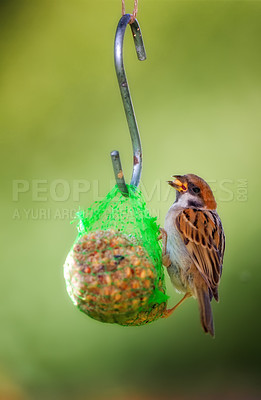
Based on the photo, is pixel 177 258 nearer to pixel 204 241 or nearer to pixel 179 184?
pixel 204 241

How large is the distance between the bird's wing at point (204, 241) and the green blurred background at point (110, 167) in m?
1.58

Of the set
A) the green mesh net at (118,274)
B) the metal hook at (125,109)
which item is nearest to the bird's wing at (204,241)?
the green mesh net at (118,274)

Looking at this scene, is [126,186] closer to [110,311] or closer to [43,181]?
[110,311]

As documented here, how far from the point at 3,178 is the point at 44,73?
1.23m

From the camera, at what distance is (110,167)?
562cm

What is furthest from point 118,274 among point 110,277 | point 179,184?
Answer: point 179,184

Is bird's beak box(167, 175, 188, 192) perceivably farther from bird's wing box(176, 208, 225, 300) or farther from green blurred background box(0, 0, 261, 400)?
green blurred background box(0, 0, 261, 400)

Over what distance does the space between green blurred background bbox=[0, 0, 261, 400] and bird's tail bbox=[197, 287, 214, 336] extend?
1.77 meters

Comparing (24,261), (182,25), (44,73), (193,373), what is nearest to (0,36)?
(44,73)

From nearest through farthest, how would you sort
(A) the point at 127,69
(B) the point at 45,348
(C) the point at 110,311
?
1. (C) the point at 110,311
2. (B) the point at 45,348
3. (A) the point at 127,69

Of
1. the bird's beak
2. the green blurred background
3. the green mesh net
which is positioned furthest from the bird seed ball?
the green blurred background

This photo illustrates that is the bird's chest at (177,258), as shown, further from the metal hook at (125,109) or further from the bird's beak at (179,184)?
the metal hook at (125,109)

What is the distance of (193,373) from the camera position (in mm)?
5203

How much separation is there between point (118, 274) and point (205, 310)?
0.63m
